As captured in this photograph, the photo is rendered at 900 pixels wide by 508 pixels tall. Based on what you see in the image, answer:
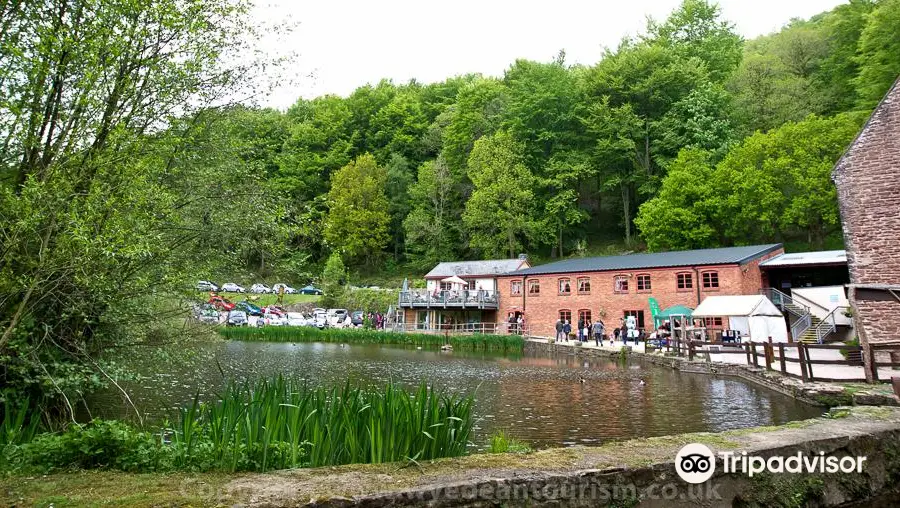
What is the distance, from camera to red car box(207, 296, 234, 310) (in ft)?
27.7

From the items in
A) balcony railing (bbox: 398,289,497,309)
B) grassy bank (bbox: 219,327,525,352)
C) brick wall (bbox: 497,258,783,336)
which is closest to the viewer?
brick wall (bbox: 497,258,783,336)

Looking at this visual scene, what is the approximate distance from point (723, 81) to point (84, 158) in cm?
4948

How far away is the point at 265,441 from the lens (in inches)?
152

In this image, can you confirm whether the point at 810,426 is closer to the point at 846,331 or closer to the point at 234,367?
the point at 234,367

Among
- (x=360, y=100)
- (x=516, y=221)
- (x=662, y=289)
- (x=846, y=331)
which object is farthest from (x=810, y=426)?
(x=360, y=100)

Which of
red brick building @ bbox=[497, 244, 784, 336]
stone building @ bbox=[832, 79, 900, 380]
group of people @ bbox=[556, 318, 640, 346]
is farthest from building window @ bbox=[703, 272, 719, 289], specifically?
stone building @ bbox=[832, 79, 900, 380]

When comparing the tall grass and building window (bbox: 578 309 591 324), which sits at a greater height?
building window (bbox: 578 309 591 324)

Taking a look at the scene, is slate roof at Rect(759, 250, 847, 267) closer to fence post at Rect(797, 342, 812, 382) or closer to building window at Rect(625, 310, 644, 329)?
building window at Rect(625, 310, 644, 329)

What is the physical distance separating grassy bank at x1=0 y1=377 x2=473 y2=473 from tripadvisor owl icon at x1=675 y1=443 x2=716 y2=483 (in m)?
1.80

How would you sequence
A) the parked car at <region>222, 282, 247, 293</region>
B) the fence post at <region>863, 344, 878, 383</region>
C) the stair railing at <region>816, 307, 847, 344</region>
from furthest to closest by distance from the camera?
1. the stair railing at <region>816, 307, 847, 344</region>
2. the fence post at <region>863, 344, 878, 383</region>
3. the parked car at <region>222, 282, 247, 293</region>

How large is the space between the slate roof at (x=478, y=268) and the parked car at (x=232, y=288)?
26867mm

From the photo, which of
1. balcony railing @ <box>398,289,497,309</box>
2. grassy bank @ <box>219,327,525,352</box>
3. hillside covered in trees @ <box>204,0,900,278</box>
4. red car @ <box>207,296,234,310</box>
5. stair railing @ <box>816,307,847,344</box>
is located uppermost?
hillside covered in trees @ <box>204,0,900,278</box>

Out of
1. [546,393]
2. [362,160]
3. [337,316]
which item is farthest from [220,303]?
[362,160]

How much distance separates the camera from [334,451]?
4078 millimetres
